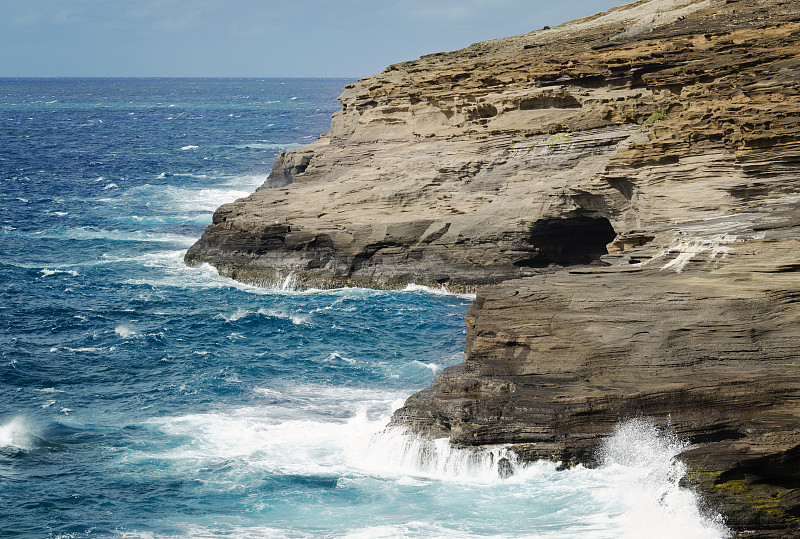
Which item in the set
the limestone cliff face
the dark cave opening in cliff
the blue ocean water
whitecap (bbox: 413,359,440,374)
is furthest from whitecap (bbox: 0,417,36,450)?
the dark cave opening in cliff

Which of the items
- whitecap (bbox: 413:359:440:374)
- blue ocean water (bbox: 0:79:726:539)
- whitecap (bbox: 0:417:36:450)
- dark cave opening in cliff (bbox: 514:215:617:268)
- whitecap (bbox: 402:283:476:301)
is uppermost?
dark cave opening in cliff (bbox: 514:215:617:268)

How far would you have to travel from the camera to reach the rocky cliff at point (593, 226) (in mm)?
20750

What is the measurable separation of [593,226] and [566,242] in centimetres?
136

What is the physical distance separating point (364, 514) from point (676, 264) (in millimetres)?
11414

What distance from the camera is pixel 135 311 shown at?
37219 millimetres

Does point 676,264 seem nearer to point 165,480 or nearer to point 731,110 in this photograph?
point 731,110

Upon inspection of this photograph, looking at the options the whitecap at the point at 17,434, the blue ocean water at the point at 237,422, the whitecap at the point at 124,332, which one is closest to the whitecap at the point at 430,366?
the blue ocean water at the point at 237,422

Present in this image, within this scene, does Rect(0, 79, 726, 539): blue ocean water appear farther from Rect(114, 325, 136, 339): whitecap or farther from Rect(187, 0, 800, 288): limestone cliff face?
Rect(187, 0, 800, 288): limestone cliff face

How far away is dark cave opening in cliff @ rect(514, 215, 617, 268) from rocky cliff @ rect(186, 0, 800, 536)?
104 mm

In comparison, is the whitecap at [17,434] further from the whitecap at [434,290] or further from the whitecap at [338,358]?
the whitecap at [434,290]

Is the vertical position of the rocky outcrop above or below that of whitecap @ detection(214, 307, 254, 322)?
above

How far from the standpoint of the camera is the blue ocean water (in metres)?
20.1

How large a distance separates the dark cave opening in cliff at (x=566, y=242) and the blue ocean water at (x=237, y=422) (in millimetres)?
4139

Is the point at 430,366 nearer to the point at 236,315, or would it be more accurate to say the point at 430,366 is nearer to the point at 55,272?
the point at 236,315
